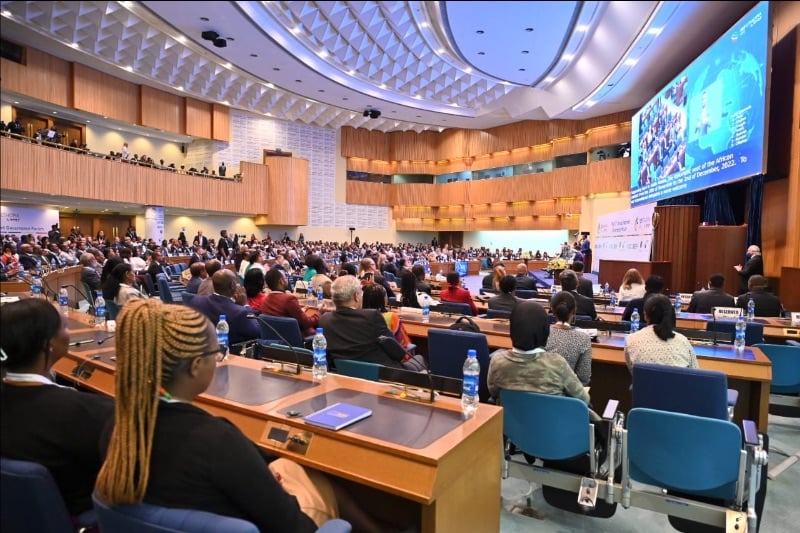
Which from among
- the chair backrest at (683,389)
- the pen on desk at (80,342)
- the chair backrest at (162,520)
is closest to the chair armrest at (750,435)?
the chair backrest at (683,389)

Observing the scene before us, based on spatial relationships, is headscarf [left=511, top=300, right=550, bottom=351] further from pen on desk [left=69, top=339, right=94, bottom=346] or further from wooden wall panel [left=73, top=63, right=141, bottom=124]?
wooden wall panel [left=73, top=63, right=141, bottom=124]

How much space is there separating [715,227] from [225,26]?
985cm

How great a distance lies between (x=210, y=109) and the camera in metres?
20.2

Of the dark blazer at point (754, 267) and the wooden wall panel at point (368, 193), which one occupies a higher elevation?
the wooden wall panel at point (368, 193)

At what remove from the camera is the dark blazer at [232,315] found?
410 cm

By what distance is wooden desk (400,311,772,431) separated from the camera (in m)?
3.16

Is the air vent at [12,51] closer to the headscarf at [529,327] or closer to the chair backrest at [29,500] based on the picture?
the chair backrest at [29,500]

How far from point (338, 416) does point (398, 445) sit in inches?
13.3

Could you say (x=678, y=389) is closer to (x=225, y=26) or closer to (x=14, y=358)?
(x=225, y=26)

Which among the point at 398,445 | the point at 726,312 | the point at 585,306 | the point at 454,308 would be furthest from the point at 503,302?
the point at 398,445

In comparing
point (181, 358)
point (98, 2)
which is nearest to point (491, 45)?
point (98, 2)

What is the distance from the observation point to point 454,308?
17.4 ft

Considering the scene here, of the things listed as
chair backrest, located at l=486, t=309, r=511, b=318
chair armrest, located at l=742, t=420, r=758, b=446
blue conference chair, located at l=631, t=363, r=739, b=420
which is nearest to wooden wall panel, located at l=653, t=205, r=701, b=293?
chair backrest, located at l=486, t=309, r=511, b=318

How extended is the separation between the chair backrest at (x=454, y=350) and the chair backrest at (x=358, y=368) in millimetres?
763
